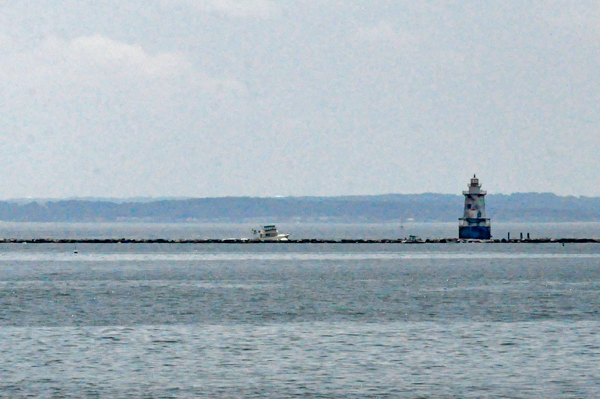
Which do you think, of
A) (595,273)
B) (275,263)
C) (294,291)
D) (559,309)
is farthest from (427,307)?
(275,263)

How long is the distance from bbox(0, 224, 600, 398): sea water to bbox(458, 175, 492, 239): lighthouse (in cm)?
6998

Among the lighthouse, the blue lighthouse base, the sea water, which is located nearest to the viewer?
the sea water

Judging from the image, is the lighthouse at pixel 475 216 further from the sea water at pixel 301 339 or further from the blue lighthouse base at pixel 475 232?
the sea water at pixel 301 339

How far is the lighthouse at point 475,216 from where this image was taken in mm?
154000

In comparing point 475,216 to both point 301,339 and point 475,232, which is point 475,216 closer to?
point 475,232

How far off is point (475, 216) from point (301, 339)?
397ft

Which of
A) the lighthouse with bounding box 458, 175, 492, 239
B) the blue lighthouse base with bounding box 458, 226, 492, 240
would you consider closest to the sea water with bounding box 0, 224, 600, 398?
the lighthouse with bounding box 458, 175, 492, 239

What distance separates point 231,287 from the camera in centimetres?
7706

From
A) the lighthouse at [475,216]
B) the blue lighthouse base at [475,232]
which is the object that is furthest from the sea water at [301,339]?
the blue lighthouse base at [475,232]

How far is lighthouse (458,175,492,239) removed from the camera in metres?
154

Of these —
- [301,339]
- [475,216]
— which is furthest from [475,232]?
[301,339]

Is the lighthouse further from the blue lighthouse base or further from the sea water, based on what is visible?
the sea water

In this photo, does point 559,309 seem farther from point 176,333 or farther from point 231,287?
point 231,287

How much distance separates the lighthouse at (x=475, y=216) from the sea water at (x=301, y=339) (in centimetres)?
6998
